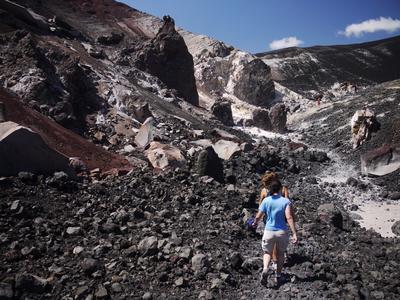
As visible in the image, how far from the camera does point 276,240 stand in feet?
22.5

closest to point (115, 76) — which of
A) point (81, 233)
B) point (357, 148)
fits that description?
point (357, 148)

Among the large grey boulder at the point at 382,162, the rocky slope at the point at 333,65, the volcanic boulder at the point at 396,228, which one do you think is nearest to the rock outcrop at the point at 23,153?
the volcanic boulder at the point at 396,228

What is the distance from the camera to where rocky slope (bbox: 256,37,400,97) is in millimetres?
72125

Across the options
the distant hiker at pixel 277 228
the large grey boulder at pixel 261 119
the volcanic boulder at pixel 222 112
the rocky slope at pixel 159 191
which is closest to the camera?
the distant hiker at pixel 277 228

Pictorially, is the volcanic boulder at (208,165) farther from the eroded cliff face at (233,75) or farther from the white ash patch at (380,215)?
the eroded cliff face at (233,75)

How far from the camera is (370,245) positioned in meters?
9.97

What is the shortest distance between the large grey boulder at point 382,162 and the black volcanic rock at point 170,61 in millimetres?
17256

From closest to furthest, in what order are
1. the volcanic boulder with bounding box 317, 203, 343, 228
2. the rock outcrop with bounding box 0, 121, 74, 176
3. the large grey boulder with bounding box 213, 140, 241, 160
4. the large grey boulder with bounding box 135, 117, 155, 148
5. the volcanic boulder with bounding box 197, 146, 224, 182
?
the rock outcrop with bounding box 0, 121, 74, 176, the volcanic boulder with bounding box 317, 203, 343, 228, the volcanic boulder with bounding box 197, 146, 224, 182, the large grey boulder with bounding box 135, 117, 155, 148, the large grey boulder with bounding box 213, 140, 241, 160

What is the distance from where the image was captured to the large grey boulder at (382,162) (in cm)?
1852

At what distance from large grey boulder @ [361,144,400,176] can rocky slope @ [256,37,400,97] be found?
43.6 m

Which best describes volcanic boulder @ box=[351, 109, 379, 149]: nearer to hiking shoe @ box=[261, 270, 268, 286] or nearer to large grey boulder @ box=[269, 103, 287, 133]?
large grey boulder @ box=[269, 103, 287, 133]

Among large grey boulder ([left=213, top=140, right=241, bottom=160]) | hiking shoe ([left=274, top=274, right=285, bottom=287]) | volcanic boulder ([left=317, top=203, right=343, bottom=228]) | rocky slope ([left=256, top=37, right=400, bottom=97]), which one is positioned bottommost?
hiking shoe ([left=274, top=274, right=285, bottom=287])

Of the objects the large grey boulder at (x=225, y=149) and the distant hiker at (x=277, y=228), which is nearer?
the distant hiker at (x=277, y=228)

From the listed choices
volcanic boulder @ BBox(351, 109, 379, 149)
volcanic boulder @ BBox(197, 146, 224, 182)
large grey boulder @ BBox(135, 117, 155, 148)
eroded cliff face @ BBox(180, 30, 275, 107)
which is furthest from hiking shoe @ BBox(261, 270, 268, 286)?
eroded cliff face @ BBox(180, 30, 275, 107)
